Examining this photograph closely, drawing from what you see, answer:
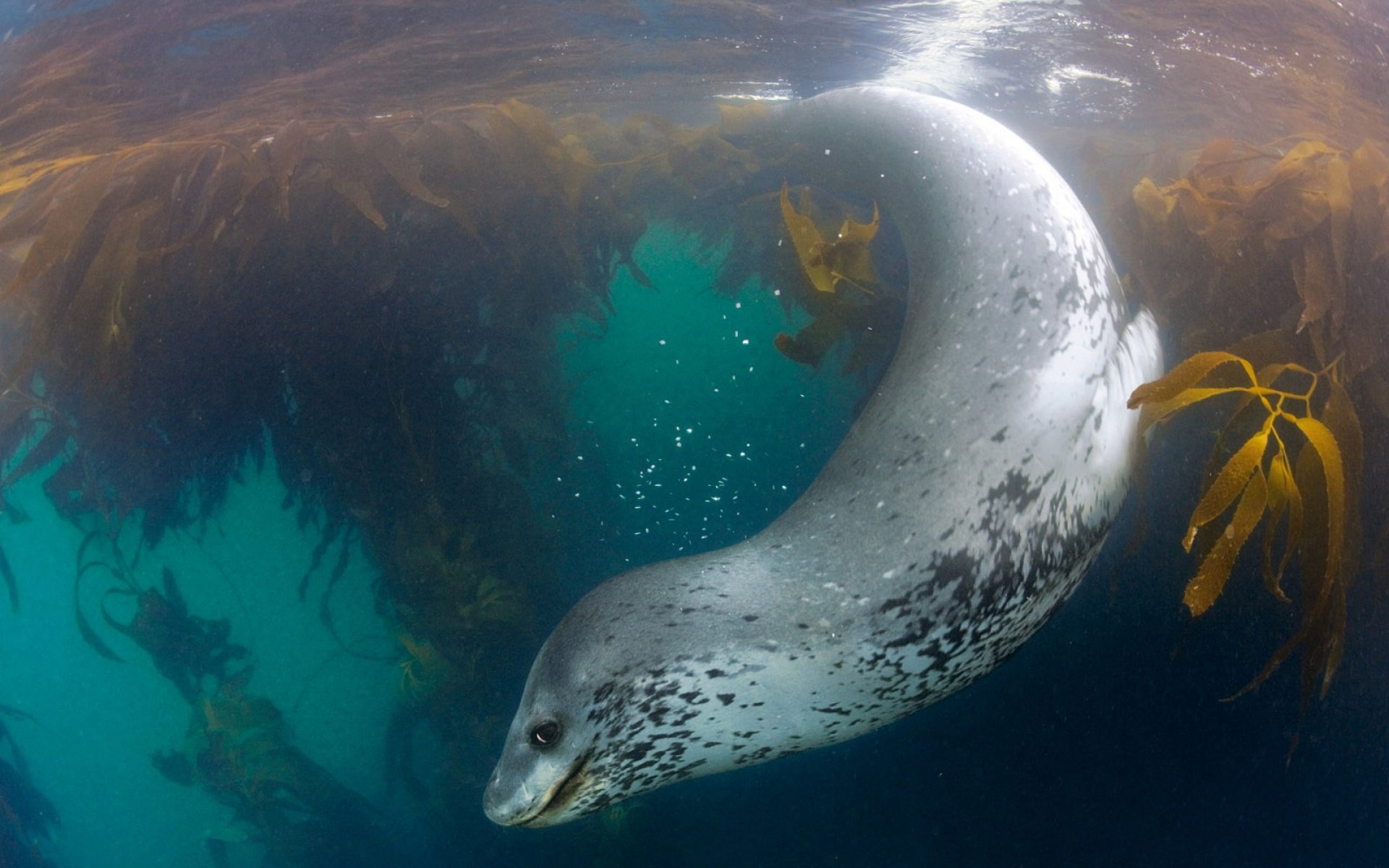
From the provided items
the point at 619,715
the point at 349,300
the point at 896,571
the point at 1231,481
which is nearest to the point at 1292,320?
the point at 1231,481

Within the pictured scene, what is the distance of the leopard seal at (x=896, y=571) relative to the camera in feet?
5.23

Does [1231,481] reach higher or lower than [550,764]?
higher

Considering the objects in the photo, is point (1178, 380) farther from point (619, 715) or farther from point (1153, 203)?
point (619, 715)

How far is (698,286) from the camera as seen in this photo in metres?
3.10

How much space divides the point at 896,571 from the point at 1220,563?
0.71 m

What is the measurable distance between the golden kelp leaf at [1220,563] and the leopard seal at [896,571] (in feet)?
0.85

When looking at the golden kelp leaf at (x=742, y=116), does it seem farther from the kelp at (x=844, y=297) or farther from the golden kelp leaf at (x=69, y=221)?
the golden kelp leaf at (x=69, y=221)

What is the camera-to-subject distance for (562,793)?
5.33 feet

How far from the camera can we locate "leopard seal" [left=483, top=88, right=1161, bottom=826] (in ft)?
5.23

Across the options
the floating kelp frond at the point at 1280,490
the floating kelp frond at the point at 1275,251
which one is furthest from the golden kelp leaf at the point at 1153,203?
the floating kelp frond at the point at 1280,490

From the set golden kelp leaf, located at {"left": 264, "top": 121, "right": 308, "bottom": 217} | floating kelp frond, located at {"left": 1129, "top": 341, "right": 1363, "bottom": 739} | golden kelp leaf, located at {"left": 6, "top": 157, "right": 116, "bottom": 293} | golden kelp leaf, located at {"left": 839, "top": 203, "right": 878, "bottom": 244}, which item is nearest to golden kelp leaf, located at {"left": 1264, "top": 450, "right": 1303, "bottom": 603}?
floating kelp frond, located at {"left": 1129, "top": 341, "right": 1363, "bottom": 739}

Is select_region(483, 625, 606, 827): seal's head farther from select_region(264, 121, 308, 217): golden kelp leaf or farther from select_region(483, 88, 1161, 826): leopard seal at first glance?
select_region(264, 121, 308, 217): golden kelp leaf

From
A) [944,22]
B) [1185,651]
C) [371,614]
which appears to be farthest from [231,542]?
[944,22]

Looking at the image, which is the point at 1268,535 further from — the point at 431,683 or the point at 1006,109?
the point at 1006,109
